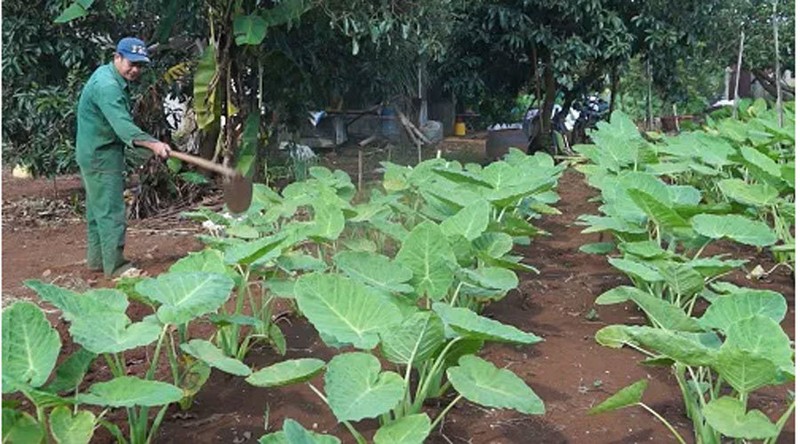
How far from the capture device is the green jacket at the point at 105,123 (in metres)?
4.16

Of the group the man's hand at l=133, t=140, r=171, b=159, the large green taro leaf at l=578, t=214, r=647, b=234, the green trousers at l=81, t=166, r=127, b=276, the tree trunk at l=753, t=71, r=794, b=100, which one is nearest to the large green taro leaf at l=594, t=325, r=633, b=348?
the large green taro leaf at l=578, t=214, r=647, b=234

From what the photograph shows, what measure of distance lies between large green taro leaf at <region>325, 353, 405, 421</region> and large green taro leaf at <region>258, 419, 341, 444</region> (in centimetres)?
6

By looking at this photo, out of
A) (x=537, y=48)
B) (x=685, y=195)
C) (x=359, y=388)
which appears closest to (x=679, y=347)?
(x=359, y=388)

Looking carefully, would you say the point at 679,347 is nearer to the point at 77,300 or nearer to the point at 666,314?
the point at 666,314

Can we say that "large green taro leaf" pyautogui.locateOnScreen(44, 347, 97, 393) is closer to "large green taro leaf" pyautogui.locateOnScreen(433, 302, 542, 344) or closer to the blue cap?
"large green taro leaf" pyautogui.locateOnScreen(433, 302, 542, 344)

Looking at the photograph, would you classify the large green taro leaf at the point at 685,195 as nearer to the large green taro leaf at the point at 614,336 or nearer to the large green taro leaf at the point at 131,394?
the large green taro leaf at the point at 614,336

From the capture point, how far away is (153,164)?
647cm

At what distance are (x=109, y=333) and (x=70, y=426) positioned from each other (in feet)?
0.83

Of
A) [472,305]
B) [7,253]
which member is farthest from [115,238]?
[472,305]

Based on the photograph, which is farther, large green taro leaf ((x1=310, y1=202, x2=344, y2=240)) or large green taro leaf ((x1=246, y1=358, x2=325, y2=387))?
large green taro leaf ((x1=310, y1=202, x2=344, y2=240))

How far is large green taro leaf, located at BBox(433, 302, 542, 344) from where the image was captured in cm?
215

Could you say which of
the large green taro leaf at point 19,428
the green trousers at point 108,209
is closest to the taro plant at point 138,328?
the large green taro leaf at point 19,428

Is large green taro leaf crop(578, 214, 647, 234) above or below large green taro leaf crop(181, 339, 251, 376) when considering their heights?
below

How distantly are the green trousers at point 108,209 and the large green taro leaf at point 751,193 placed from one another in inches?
108
